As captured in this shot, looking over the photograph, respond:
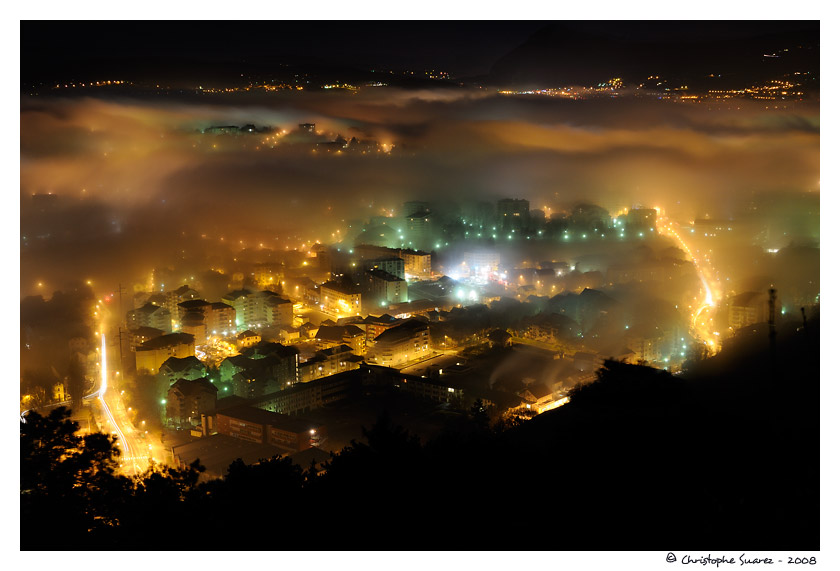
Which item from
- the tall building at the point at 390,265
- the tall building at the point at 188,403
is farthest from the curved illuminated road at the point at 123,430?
the tall building at the point at 390,265

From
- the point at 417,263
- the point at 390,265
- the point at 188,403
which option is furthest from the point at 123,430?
the point at 417,263

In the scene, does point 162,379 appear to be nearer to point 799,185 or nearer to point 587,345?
point 587,345

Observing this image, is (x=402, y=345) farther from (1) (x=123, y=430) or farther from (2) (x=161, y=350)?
(1) (x=123, y=430)

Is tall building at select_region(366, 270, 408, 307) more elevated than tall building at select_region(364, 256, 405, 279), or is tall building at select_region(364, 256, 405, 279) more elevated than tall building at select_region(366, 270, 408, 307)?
tall building at select_region(364, 256, 405, 279)

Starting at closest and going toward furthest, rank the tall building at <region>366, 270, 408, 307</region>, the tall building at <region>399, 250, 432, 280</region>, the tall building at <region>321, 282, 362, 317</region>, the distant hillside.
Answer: the distant hillside
the tall building at <region>321, 282, 362, 317</region>
the tall building at <region>366, 270, 408, 307</region>
the tall building at <region>399, 250, 432, 280</region>

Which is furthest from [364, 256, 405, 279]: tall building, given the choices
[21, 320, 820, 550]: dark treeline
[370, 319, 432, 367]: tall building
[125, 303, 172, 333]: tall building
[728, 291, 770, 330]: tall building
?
[21, 320, 820, 550]: dark treeline

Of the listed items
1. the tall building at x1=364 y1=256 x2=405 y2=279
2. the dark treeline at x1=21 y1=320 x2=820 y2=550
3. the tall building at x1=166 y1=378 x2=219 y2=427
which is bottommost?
the dark treeline at x1=21 y1=320 x2=820 y2=550

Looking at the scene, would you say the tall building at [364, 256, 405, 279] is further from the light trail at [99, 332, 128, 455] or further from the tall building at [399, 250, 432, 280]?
the light trail at [99, 332, 128, 455]

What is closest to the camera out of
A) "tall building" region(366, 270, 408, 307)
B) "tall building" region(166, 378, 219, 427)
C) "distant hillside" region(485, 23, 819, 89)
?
"distant hillside" region(485, 23, 819, 89)
